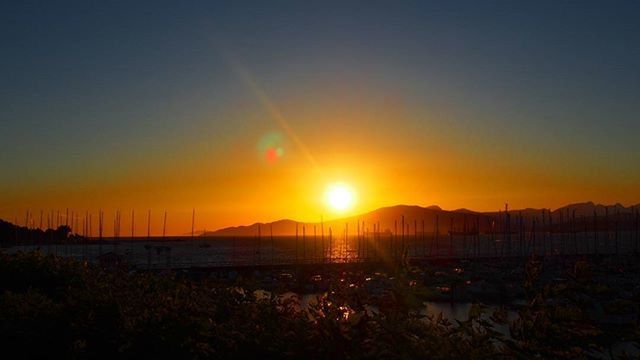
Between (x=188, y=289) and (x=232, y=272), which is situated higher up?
(x=188, y=289)

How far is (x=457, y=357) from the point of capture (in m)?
4.93

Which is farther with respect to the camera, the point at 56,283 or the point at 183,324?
the point at 56,283

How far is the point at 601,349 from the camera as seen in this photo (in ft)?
14.2

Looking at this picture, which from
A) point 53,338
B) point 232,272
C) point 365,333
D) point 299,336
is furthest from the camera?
point 232,272

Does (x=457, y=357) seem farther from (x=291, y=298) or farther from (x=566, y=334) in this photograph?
(x=291, y=298)

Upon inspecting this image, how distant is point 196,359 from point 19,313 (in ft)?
12.4

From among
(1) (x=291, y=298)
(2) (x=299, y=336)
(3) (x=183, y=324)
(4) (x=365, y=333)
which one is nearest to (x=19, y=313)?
(3) (x=183, y=324)

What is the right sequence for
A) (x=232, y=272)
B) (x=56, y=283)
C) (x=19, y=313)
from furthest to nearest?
(x=232, y=272)
(x=56, y=283)
(x=19, y=313)

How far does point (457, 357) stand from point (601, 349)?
114 cm

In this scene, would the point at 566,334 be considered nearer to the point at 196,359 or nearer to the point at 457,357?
the point at 457,357

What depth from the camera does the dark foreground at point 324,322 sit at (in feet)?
14.7

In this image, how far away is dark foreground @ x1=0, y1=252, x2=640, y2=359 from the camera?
448 cm

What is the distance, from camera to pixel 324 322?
596 centimetres

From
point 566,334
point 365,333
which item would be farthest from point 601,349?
point 365,333
